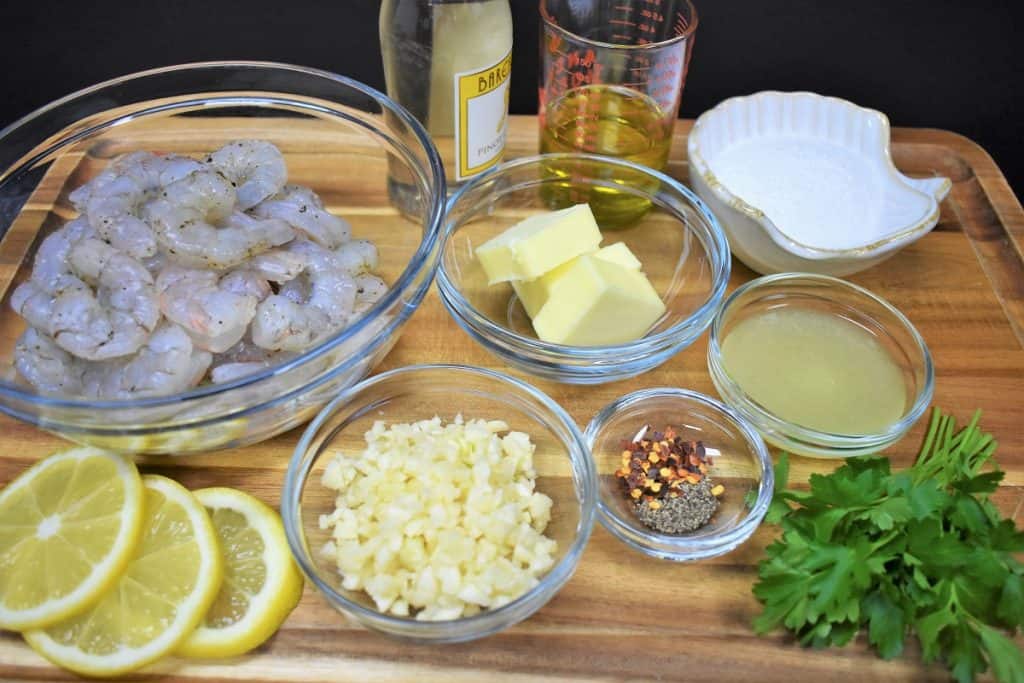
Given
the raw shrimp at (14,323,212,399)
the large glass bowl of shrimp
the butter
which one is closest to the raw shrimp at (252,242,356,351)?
the large glass bowl of shrimp

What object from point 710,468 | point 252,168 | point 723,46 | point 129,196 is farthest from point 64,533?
point 723,46

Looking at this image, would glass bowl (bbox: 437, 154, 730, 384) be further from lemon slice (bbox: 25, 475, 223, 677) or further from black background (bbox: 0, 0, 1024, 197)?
black background (bbox: 0, 0, 1024, 197)

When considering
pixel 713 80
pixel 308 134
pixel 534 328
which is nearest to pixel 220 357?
pixel 534 328

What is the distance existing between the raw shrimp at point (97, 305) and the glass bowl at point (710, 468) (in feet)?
2.30

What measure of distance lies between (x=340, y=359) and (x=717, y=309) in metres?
0.66

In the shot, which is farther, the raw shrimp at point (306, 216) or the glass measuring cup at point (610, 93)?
the glass measuring cup at point (610, 93)

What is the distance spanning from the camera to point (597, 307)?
4.60 feet

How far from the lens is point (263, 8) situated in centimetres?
230

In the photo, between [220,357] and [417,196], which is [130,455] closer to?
[220,357]

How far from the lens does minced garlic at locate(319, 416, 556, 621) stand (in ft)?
3.83

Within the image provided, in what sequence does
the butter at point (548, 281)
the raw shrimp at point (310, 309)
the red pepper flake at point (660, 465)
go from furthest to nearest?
the butter at point (548, 281) < the red pepper flake at point (660, 465) < the raw shrimp at point (310, 309)

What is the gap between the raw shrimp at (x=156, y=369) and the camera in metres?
1.20

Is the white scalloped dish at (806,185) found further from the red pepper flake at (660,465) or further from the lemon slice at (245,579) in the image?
the lemon slice at (245,579)

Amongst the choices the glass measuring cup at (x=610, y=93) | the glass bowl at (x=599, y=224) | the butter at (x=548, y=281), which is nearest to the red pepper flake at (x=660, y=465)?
the glass bowl at (x=599, y=224)
